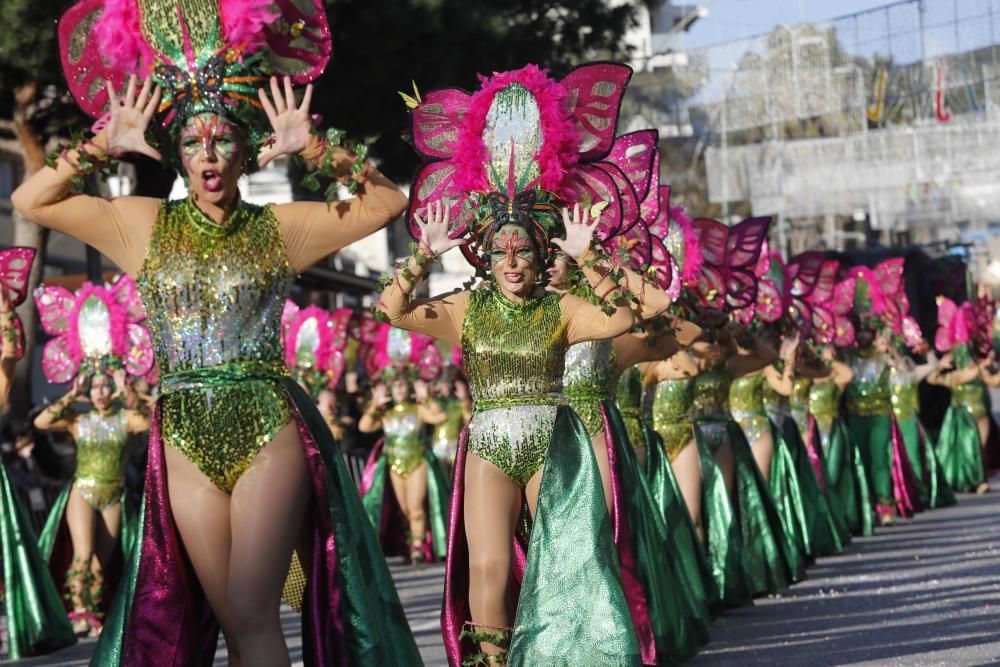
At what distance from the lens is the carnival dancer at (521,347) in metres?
6.30

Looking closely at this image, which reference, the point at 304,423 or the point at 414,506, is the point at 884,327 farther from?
the point at 304,423

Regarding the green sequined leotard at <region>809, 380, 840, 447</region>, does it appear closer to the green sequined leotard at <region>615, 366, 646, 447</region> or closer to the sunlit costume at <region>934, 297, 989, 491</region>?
the sunlit costume at <region>934, 297, 989, 491</region>

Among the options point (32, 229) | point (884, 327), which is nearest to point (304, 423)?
point (32, 229)

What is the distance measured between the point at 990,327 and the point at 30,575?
1500 centimetres

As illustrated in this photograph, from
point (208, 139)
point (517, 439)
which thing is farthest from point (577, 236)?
point (208, 139)

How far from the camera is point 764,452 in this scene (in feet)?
42.2

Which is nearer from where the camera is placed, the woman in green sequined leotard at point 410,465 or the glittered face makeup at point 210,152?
the glittered face makeup at point 210,152

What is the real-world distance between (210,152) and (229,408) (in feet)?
2.36

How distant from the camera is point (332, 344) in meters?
15.5

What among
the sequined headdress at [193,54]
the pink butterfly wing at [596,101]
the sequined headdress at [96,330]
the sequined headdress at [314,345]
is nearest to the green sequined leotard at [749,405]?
the sequined headdress at [314,345]

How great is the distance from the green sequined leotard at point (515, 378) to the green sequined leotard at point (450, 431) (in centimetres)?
928

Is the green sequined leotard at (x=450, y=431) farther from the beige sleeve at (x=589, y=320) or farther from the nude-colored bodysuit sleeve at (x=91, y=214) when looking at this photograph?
the nude-colored bodysuit sleeve at (x=91, y=214)

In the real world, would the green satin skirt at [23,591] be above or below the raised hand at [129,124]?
below

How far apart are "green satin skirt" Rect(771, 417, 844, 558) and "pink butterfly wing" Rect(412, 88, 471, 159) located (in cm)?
563
